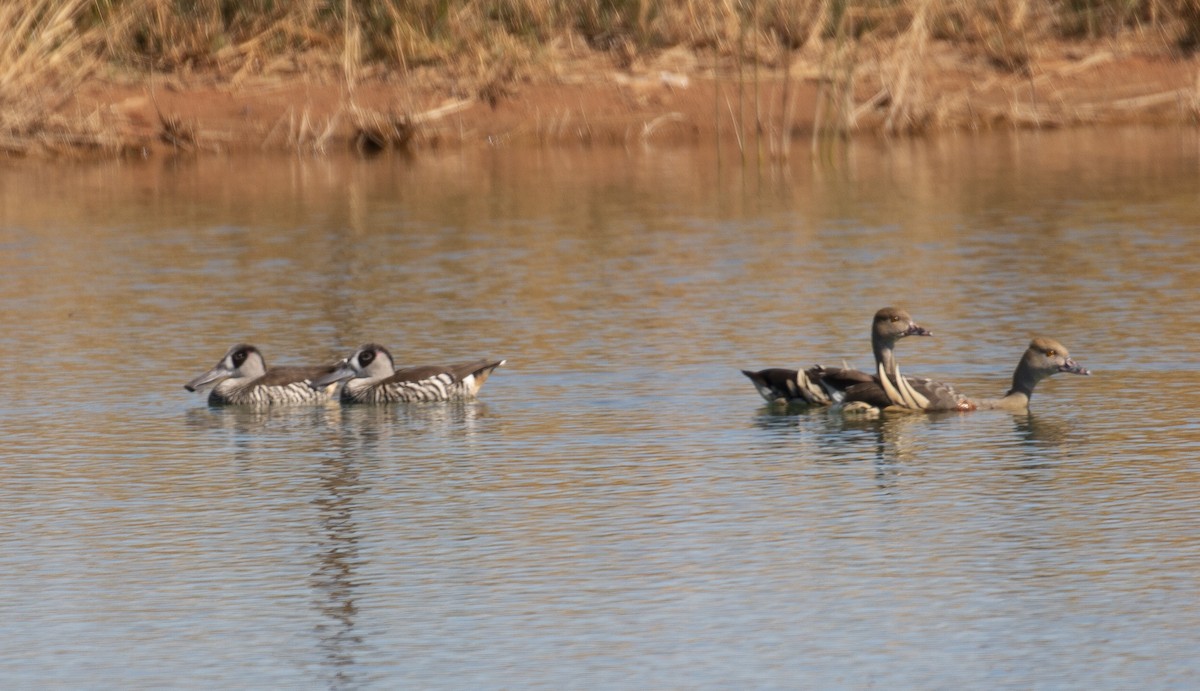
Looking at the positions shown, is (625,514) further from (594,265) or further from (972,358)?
(594,265)

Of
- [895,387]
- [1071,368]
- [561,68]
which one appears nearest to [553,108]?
[561,68]

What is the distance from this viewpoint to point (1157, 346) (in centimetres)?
1265

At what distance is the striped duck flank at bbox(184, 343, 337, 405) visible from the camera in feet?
39.9

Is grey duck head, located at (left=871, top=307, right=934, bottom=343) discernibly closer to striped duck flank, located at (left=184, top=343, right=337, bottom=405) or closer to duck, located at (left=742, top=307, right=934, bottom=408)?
duck, located at (left=742, top=307, right=934, bottom=408)

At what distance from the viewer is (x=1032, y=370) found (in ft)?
37.0

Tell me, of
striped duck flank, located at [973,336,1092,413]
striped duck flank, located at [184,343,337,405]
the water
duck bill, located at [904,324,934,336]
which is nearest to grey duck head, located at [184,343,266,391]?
striped duck flank, located at [184,343,337,405]

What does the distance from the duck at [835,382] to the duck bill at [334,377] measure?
2160 millimetres

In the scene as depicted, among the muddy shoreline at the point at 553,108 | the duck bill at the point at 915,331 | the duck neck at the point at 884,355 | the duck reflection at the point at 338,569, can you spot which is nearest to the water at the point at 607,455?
the duck reflection at the point at 338,569

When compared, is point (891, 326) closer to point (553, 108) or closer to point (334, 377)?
point (334, 377)

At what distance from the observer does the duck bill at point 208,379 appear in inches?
486

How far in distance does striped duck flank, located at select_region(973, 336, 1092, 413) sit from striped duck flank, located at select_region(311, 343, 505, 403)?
265 centimetres

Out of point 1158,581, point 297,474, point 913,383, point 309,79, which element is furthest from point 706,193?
point 1158,581

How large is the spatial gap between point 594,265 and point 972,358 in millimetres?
4731

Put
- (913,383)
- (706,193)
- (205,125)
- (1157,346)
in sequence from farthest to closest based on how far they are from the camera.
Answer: (205,125) → (706,193) → (1157,346) → (913,383)
